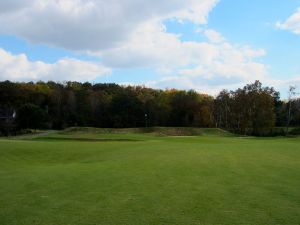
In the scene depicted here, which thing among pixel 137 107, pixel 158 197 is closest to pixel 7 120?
pixel 137 107

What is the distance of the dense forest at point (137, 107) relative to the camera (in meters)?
110

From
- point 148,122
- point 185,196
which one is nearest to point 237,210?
point 185,196

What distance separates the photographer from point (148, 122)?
119625 mm

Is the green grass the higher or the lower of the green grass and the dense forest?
the lower

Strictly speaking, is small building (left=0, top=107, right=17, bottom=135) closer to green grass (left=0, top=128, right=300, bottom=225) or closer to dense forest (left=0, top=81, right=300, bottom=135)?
dense forest (left=0, top=81, right=300, bottom=135)

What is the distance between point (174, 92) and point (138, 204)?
4766 inches

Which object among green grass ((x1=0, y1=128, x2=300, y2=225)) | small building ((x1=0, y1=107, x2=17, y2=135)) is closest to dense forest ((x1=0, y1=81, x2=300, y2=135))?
small building ((x1=0, y1=107, x2=17, y2=135))

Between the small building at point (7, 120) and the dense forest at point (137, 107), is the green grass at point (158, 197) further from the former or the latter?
the dense forest at point (137, 107)

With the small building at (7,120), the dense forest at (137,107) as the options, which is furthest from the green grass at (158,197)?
the dense forest at (137,107)

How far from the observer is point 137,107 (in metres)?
119

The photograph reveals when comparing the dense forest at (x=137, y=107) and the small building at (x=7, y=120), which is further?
the dense forest at (x=137, y=107)

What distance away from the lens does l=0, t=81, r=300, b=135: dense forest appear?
110 metres

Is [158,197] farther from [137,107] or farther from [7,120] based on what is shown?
[137,107]

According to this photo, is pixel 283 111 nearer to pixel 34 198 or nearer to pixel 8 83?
pixel 8 83
